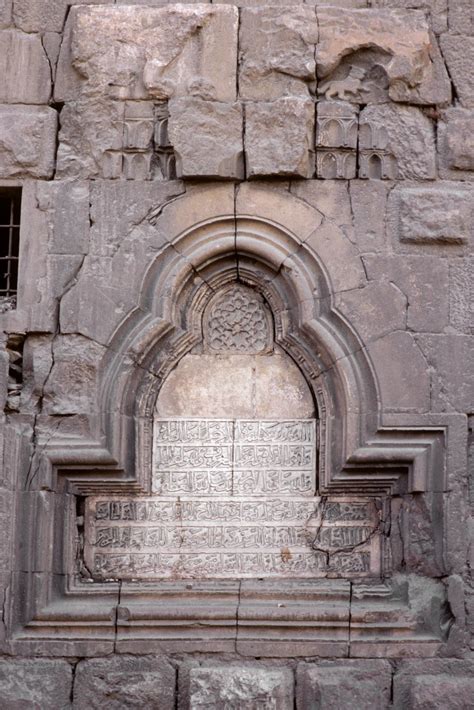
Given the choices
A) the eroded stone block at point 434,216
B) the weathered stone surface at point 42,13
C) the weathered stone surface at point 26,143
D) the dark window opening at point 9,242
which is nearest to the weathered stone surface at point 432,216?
the eroded stone block at point 434,216

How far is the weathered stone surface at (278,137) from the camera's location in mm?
6094

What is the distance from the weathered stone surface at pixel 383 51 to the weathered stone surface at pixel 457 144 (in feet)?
0.54

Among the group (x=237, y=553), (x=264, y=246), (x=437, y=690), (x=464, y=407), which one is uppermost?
(x=264, y=246)

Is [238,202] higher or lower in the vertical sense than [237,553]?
higher

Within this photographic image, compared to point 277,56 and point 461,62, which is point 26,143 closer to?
point 277,56

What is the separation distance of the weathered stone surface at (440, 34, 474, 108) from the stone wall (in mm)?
18

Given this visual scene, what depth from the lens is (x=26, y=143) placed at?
20.4 feet

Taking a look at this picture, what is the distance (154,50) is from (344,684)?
398 centimetres

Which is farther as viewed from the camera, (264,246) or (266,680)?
(264,246)

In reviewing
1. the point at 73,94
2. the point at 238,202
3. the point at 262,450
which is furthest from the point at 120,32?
the point at 262,450

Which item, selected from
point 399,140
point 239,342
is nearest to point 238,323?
point 239,342

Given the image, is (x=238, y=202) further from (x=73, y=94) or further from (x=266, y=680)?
(x=266, y=680)

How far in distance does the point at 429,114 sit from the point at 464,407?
1853mm

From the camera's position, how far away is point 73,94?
627 cm
